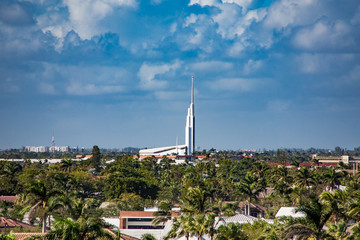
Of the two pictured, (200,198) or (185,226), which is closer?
(185,226)

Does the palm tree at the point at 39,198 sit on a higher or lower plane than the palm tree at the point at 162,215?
higher

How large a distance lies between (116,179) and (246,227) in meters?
56.1

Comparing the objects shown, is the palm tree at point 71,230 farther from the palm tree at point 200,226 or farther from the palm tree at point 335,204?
the palm tree at point 335,204

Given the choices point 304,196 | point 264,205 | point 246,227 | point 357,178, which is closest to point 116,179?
point 264,205

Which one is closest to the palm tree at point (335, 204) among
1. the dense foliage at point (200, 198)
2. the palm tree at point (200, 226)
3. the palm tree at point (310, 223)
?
the dense foliage at point (200, 198)

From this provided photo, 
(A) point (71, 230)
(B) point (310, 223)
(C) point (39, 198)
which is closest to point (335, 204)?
(B) point (310, 223)

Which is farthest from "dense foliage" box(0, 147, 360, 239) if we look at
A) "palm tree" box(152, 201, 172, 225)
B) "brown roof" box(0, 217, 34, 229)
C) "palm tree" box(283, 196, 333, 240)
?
"brown roof" box(0, 217, 34, 229)

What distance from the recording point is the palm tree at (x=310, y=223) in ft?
110

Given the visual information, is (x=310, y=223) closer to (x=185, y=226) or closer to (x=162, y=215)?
(x=185, y=226)

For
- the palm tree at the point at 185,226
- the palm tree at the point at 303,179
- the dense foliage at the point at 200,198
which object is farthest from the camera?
the palm tree at the point at 303,179

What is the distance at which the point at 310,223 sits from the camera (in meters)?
34.0

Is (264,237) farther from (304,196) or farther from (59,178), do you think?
(59,178)

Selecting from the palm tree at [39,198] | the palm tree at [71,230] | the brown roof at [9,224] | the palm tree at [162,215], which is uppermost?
the palm tree at [39,198]

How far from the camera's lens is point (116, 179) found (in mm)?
105750
